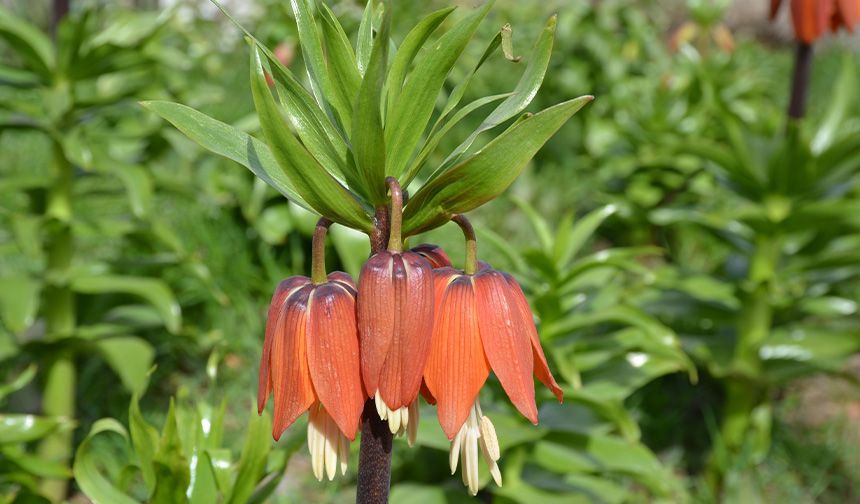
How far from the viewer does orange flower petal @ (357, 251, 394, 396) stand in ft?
2.56

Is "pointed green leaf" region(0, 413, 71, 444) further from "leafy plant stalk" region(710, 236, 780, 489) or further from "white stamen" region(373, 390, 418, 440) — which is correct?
"leafy plant stalk" region(710, 236, 780, 489)

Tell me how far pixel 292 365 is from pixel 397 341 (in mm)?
90

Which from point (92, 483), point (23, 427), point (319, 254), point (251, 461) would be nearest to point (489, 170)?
point (319, 254)

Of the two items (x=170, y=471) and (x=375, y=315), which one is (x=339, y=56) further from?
(x=170, y=471)

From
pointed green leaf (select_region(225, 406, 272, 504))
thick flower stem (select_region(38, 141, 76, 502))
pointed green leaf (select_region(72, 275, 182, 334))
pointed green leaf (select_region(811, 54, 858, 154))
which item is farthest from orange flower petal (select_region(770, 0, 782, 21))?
pointed green leaf (select_region(225, 406, 272, 504))

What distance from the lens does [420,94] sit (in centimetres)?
83

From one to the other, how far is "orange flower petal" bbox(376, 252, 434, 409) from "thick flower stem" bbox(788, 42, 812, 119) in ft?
5.73

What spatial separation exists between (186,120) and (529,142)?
282 millimetres

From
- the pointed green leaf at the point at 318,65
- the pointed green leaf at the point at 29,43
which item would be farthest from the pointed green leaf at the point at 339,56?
the pointed green leaf at the point at 29,43

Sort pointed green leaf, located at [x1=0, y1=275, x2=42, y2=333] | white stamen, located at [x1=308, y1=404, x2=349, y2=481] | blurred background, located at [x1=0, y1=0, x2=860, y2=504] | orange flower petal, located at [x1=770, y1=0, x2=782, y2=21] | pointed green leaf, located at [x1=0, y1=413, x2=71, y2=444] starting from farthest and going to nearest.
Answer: orange flower petal, located at [x1=770, y1=0, x2=782, y2=21] → pointed green leaf, located at [x1=0, y1=275, x2=42, y2=333] → blurred background, located at [x1=0, y1=0, x2=860, y2=504] → pointed green leaf, located at [x1=0, y1=413, x2=71, y2=444] → white stamen, located at [x1=308, y1=404, x2=349, y2=481]

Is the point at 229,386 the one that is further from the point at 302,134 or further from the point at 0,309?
the point at 302,134

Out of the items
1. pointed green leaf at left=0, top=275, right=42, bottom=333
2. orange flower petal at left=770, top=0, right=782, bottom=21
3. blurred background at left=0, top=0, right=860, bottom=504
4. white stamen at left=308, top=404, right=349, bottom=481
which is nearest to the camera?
white stamen at left=308, top=404, right=349, bottom=481

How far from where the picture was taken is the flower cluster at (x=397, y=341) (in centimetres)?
78

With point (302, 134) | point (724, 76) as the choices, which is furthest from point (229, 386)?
point (724, 76)
